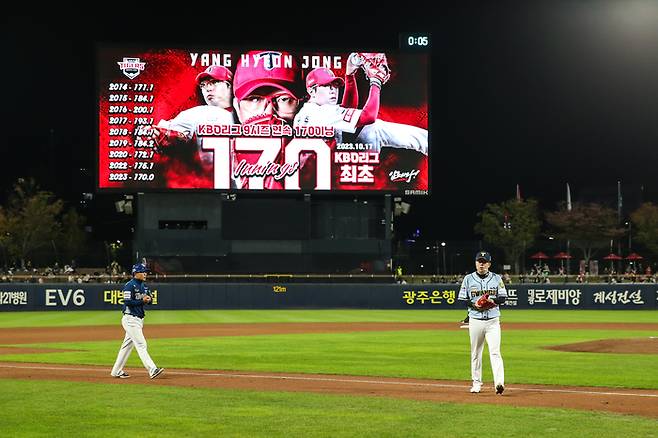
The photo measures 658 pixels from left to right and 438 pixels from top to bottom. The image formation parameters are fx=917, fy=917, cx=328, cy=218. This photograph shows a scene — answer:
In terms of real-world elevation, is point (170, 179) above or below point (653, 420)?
above

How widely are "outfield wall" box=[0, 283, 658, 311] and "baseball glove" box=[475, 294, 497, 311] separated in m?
31.8

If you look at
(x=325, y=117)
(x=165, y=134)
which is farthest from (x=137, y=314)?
(x=325, y=117)

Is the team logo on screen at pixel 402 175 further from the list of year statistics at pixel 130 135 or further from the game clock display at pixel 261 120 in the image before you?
the list of year statistics at pixel 130 135

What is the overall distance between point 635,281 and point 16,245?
49379 mm

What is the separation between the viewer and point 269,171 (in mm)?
45344

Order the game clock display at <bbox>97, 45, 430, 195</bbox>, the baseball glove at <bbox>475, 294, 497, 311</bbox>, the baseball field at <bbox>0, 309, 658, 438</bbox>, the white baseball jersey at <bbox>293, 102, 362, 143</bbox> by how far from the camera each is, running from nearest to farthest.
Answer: the baseball field at <bbox>0, 309, 658, 438</bbox>
the baseball glove at <bbox>475, 294, 497, 311</bbox>
the game clock display at <bbox>97, 45, 430, 195</bbox>
the white baseball jersey at <bbox>293, 102, 362, 143</bbox>

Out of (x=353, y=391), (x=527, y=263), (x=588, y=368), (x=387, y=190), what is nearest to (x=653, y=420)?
(x=353, y=391)

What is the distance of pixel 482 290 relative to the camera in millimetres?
11961

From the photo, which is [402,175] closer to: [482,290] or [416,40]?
[416,40]

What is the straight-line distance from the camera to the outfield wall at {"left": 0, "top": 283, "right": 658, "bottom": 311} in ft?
141

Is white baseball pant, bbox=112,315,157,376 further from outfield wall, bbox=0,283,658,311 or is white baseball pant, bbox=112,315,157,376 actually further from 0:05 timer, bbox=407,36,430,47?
0:05 timer, bbox=407,36,430,47

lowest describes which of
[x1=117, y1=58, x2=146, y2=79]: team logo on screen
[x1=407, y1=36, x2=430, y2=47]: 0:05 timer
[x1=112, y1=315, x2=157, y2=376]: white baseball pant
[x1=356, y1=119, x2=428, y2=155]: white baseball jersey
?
[x1=112, y1=315, x2=157, y2=376]: white baseball pant

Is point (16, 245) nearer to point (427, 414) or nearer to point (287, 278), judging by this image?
point (287, 278)

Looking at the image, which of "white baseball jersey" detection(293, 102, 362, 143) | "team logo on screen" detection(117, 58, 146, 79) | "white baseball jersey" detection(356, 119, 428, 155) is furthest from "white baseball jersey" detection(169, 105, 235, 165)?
"white baseball jersey" detection(356, 119, 428, 155)
